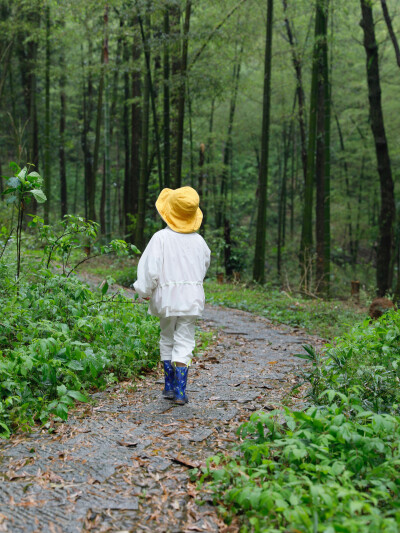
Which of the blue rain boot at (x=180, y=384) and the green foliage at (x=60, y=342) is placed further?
the blue rain boot at (x=180, y=384)

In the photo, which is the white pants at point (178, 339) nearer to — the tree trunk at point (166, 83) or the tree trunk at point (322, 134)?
the tree trunk at point (322, 134)

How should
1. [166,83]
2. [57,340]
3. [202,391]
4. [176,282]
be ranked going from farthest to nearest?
[166,83], [202,391], [176,282], [57,340]

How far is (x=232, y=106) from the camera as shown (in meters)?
18.6

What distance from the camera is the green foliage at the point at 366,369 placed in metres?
3.13

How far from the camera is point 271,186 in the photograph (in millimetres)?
27328

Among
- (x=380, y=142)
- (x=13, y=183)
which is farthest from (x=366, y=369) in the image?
(x=380, y=142)

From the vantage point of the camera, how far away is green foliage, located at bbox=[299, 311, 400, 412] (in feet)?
10.3

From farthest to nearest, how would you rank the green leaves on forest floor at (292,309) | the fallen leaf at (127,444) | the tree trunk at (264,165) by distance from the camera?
the tree trunk at (264,165)
the green leaves on forest floor at (292,309)
the fallen leaf at (127,444)

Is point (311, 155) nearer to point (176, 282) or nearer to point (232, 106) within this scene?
point (176, 282)

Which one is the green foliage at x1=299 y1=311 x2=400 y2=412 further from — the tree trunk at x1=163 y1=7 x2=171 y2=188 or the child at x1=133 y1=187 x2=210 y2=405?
the tree trunk at x1=163 y1=7 x2=171 y2=188

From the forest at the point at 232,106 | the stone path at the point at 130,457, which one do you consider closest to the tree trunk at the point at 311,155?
the forest at the point at 232,106

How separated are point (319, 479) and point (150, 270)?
1.99 metres

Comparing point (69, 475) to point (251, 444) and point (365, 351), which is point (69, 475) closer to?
point (251, 444)

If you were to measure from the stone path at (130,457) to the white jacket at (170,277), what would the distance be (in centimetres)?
76
